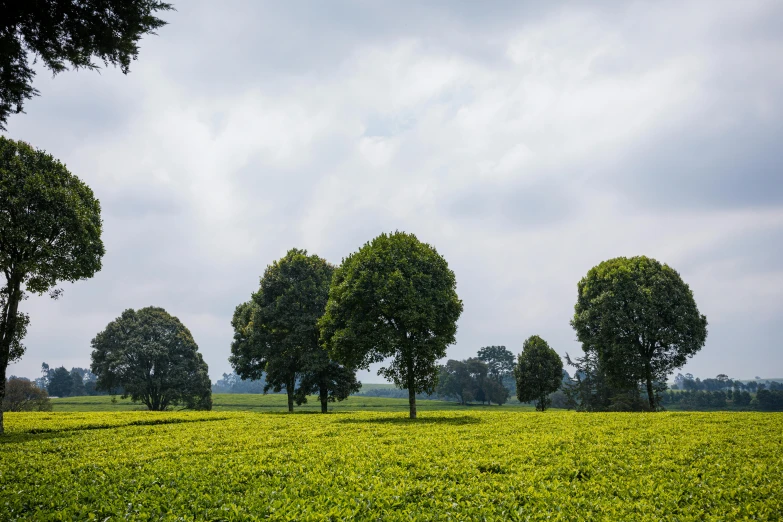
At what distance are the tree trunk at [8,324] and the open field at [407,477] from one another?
770 cm

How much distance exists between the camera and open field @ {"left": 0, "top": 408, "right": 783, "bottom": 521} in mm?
10453

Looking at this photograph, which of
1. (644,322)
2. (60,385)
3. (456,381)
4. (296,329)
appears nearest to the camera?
(644,322)

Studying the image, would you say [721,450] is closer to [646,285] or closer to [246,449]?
[246,449]

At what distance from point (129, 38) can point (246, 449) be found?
16881 mm

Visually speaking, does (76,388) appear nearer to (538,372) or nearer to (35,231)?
(35,231)

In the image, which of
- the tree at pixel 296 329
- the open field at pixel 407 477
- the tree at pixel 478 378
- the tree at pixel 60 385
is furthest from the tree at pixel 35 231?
the tree at pixel 60 385

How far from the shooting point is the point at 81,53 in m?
15.2

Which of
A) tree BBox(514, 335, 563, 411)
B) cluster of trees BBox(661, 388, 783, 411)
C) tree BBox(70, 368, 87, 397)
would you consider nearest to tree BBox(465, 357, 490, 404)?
cluster of trees BBox(661, 388, 783, 411)

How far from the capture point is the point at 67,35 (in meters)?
14.6

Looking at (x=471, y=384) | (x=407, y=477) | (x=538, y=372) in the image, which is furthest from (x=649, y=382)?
(x=471, y=384)

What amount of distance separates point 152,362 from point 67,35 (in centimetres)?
6708

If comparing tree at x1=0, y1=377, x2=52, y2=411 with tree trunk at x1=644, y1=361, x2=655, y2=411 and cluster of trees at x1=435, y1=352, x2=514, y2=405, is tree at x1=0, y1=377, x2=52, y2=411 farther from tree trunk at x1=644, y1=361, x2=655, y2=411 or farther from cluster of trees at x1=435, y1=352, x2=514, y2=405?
cluster of trees at x1=435, y1=352, x2=514, y2=405

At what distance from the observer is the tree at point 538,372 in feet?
197

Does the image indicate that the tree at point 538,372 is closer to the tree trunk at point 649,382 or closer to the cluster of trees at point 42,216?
the tree trunk at point 649,382
